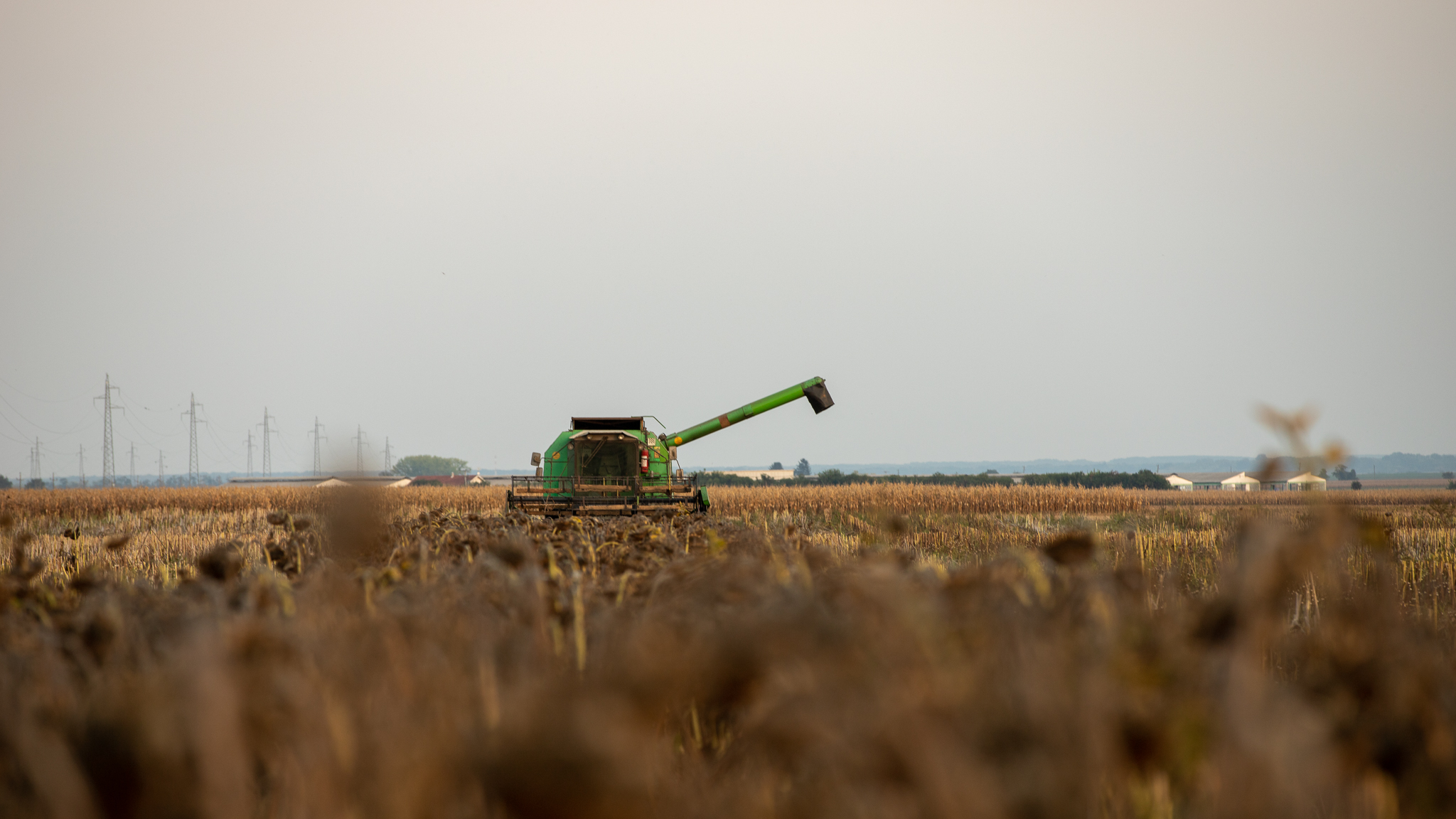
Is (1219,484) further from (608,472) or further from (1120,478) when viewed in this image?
(608,472)

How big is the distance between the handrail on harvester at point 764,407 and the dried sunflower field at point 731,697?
733 inches

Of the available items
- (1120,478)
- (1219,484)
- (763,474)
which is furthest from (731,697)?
(1219,484)

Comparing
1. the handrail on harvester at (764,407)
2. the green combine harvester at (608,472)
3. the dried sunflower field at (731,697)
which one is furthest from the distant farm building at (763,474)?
the dried sunflower field at (731,697)

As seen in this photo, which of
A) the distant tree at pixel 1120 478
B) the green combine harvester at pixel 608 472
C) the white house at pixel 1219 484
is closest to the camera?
the green combine harvester at pixel 608 472

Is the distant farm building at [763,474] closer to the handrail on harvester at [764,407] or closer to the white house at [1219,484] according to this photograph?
the white house at [1219,484]

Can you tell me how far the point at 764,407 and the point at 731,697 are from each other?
20.5m

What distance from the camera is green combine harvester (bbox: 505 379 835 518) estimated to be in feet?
59.3

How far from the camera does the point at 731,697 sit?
2.49 meters

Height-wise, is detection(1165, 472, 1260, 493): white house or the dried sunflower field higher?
the dried sunflower field

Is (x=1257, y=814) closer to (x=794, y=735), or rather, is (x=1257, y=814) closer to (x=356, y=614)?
(x=794, y=735)

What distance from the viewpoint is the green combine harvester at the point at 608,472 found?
18.1 meters

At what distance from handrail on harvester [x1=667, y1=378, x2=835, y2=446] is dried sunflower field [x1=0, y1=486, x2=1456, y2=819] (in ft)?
61.1

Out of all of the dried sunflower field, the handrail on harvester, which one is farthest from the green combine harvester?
the dried sunflower field

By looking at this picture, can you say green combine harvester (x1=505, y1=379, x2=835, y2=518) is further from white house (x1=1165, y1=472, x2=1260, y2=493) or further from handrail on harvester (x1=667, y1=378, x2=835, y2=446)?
white house (x1=1165, y1=472, x2=1260, y2=493)
